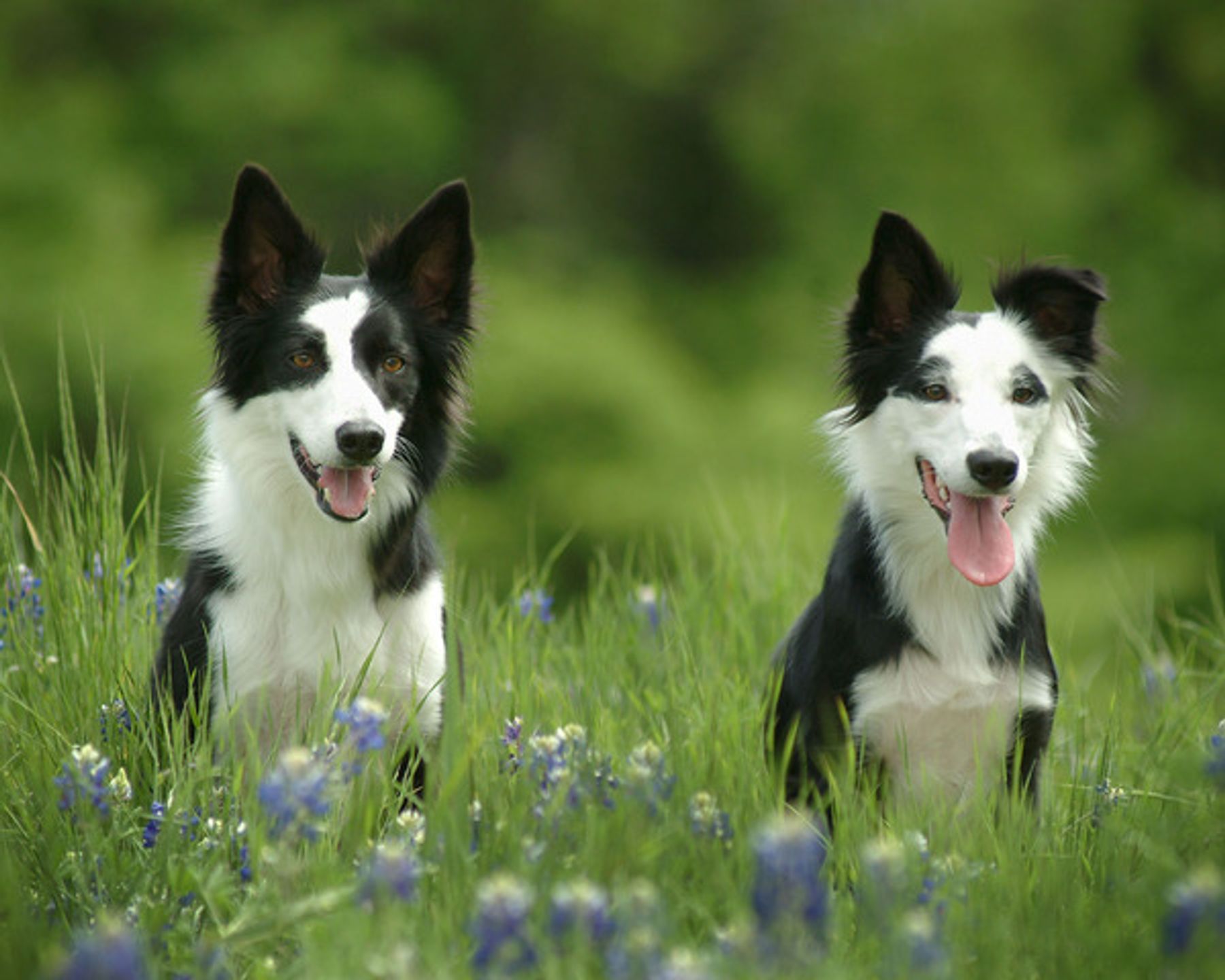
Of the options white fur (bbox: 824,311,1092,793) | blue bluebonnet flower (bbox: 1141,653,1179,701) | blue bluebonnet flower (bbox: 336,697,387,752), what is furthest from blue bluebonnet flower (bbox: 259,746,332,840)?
blue bluebonnet flower (bbox: 1141,653,1179,701)

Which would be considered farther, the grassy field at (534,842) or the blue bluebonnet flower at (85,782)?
the blue bluebonnet flower at (85,782)

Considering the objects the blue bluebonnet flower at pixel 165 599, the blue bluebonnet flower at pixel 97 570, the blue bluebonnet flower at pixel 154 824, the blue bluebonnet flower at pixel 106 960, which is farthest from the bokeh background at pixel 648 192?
the blue bluebonnet flower at pixel 106 960

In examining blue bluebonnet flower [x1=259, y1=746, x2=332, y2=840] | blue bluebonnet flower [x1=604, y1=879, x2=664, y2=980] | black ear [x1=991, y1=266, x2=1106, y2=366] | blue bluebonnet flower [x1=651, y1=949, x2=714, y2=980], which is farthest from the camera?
black ear [x1=991, y1=266, x2=1106, y2=366]

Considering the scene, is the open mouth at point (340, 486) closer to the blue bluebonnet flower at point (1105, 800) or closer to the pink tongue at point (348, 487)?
the pink tongue at point (348, 487)

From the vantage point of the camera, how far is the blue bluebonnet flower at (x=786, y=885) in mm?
2465

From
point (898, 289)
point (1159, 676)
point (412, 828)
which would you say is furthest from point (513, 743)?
point (1159, 676)

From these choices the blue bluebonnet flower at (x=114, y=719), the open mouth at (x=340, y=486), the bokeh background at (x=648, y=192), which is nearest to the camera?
the blue bluebonnet flower at (x=114, y=719)

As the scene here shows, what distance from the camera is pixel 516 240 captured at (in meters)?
15.5

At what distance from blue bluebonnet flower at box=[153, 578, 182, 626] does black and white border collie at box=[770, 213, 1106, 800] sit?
1.84 meters

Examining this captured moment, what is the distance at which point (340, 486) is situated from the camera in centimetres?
418

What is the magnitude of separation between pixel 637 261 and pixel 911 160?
9.82ft

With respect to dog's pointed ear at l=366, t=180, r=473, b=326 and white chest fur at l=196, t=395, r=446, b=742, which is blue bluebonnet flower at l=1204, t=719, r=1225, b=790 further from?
dog's pointed ear at l=366, t=180, r=473, b=326

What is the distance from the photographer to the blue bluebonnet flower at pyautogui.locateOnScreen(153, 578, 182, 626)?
15.6 feet

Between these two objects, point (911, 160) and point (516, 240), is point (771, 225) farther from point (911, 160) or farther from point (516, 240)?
point (516, 240)
